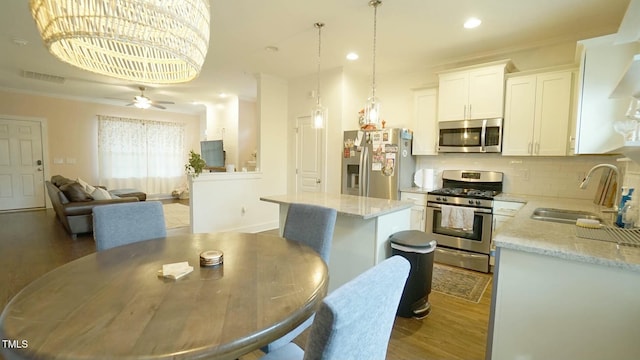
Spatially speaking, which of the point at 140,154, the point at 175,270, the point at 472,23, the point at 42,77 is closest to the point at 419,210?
the point at 472,23

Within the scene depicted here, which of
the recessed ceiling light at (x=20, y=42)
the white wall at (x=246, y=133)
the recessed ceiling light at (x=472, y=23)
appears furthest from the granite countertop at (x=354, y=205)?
the white wall at (x=246, y=133)

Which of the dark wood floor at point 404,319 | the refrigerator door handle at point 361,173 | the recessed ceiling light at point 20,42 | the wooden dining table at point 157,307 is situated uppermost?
the recessed ceiling light at point 20,42

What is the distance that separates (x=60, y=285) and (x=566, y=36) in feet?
15.5

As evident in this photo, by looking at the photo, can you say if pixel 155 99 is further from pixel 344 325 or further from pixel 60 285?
pixel 344 325

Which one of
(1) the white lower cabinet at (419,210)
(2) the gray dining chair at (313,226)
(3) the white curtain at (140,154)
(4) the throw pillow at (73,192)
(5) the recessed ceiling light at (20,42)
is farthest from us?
(3) the white curtain at (140,154)

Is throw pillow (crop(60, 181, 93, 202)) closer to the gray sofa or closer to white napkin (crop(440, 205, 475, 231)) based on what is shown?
the gray sofa

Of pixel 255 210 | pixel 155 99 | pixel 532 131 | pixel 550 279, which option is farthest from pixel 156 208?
pixel 155 99

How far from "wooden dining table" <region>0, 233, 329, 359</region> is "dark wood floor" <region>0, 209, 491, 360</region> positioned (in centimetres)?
97

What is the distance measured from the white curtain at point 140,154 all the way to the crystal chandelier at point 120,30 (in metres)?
7.32

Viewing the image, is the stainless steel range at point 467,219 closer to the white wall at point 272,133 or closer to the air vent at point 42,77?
the white wall at point 272,133

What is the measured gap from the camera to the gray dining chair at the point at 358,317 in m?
0.62

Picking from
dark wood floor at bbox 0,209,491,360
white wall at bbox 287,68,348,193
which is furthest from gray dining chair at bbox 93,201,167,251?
white wall at bbox 287,68,348,193

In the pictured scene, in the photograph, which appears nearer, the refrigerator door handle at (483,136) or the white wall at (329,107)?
the refrigerator door handle at (483,136)

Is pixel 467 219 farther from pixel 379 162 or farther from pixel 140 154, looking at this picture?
pixel 140 154
